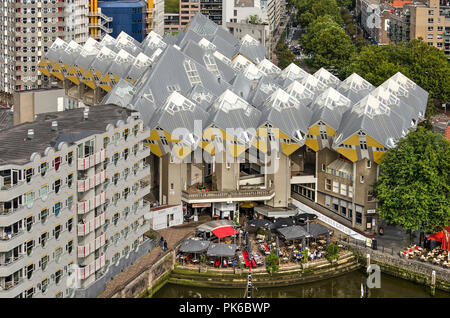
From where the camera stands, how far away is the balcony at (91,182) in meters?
57.2

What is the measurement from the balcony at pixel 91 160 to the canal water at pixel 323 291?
11.8m

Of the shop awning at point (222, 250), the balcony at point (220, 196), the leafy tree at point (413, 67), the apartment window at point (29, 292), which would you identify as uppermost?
the leafy tree at point (413, 67)

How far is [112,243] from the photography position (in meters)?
62.3

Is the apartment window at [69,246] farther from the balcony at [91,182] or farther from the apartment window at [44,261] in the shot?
the balcony at [91,182]

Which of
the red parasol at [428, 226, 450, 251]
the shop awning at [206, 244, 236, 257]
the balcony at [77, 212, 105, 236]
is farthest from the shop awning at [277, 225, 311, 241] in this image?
the balcony at [77, 212, 105, 236]

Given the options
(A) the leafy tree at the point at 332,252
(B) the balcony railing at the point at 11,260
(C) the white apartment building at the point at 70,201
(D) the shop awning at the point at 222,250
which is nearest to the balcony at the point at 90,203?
(C) the white apartment building at the point at 70,201

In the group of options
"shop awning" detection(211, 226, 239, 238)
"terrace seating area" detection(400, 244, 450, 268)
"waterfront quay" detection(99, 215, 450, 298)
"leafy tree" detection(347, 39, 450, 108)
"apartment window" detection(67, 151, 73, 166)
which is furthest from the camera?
"leafy tree" detection(347, 39, 450, 108)

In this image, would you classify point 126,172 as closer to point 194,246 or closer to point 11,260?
point 194,246

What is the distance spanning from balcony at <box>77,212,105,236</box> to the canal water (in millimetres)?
8203

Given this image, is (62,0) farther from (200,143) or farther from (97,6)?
(200,143)

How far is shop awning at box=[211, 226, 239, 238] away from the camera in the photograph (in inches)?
2832

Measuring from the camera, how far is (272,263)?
66875 mm

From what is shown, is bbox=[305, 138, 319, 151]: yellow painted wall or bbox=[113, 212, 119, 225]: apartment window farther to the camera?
bbox=[305, 138, 319, 151]: yellow painted wall

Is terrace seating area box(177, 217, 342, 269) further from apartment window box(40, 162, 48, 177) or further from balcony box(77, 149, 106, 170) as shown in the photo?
apartment window box(40, 162, 48, 177)
